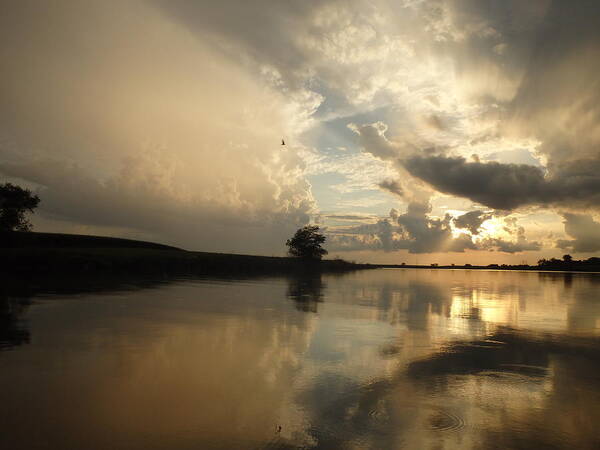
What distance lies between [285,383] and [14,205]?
3931 inches

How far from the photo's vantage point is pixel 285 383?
1092 cm

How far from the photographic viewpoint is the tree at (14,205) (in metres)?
84.4

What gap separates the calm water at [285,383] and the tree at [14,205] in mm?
80804

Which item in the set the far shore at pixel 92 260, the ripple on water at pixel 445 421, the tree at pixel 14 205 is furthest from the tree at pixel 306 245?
the ripple on water at pixel 445 421

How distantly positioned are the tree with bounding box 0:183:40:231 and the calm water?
80.8 metres

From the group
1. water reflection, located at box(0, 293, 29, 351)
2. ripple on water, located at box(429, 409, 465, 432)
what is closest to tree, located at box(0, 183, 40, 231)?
water reflection, located at box(0, 293, 29, 351)

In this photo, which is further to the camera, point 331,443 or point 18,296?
point 18,296

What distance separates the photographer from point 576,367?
13672 millimetres

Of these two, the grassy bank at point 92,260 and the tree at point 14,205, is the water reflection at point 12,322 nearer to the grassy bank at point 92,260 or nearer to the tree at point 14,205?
the grassy bank at point 92,260

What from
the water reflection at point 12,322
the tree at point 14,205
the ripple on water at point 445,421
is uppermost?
the tree at point 14,205

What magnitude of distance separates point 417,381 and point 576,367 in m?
6.87

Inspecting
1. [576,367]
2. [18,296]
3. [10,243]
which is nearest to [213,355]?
[576,367]

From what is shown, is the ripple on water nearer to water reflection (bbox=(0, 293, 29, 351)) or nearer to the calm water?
the calm water

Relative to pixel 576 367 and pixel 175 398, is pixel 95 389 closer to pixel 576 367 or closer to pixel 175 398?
pixel 175 398
